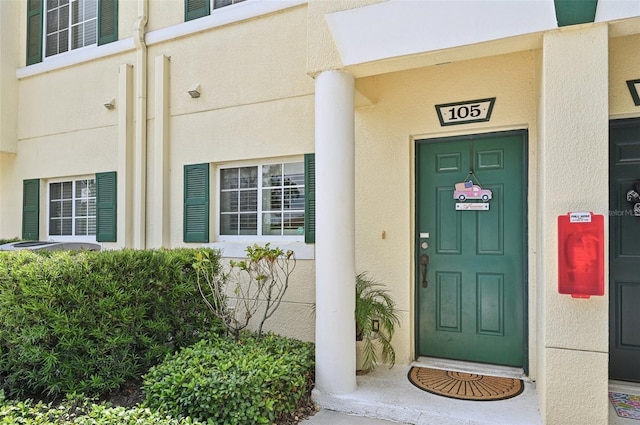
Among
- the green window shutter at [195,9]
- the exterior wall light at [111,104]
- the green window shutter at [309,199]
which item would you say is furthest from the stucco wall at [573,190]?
the exterior wall light at [111,104]

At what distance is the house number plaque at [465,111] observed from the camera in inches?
176

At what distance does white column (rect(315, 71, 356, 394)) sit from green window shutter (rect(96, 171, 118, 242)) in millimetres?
4153

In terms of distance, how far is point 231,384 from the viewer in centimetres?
330

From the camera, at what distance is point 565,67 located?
10.3ft

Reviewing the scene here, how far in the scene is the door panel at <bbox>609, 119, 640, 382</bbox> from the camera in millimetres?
4016

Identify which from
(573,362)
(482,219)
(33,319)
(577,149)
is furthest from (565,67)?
(33,319)

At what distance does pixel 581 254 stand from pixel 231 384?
2.70 meters

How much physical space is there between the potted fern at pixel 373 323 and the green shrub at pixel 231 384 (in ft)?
2.03

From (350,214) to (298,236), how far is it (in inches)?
64.2

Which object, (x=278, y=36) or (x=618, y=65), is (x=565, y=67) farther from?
(x=278, y=36)

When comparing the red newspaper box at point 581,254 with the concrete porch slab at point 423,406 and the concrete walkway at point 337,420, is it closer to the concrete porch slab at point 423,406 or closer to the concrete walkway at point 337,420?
the concrete porch slab at point 423,406

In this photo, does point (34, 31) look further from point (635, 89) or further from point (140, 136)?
point (635, 89)

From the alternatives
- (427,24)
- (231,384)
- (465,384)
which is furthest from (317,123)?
(465,384)

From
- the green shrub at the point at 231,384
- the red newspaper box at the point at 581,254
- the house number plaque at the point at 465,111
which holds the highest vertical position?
the house number plaque at the point at 465,111
